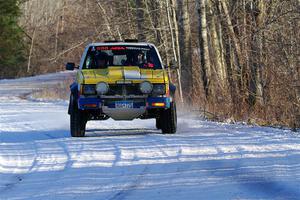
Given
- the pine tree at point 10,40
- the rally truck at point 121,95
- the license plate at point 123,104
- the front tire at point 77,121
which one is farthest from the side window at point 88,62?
the pine tree at point 10,40

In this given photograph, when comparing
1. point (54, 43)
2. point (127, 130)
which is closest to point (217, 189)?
point (127, 130)

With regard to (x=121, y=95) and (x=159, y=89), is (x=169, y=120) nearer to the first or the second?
(x=159, y=89)

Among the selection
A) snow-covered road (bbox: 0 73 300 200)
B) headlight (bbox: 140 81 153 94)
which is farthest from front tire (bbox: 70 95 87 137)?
headlight (bbox: 140 81 153 94)

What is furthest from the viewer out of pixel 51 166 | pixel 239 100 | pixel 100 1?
pixel 100 1

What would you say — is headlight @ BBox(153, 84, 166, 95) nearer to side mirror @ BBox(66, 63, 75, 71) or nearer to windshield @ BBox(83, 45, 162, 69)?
windshield @ BBox(83, 45, 162, 69)

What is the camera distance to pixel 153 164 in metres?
9.17

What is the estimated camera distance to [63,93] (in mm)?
34438

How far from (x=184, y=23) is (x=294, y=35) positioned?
8409mm

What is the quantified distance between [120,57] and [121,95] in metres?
1.42

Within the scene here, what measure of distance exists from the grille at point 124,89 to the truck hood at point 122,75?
0.08 meters

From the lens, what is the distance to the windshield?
13.9 meters

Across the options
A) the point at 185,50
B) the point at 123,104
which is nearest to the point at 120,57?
the point at 123,104

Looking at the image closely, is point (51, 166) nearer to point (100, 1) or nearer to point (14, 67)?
point (100, 1)

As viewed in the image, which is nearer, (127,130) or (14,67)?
(127,130)
